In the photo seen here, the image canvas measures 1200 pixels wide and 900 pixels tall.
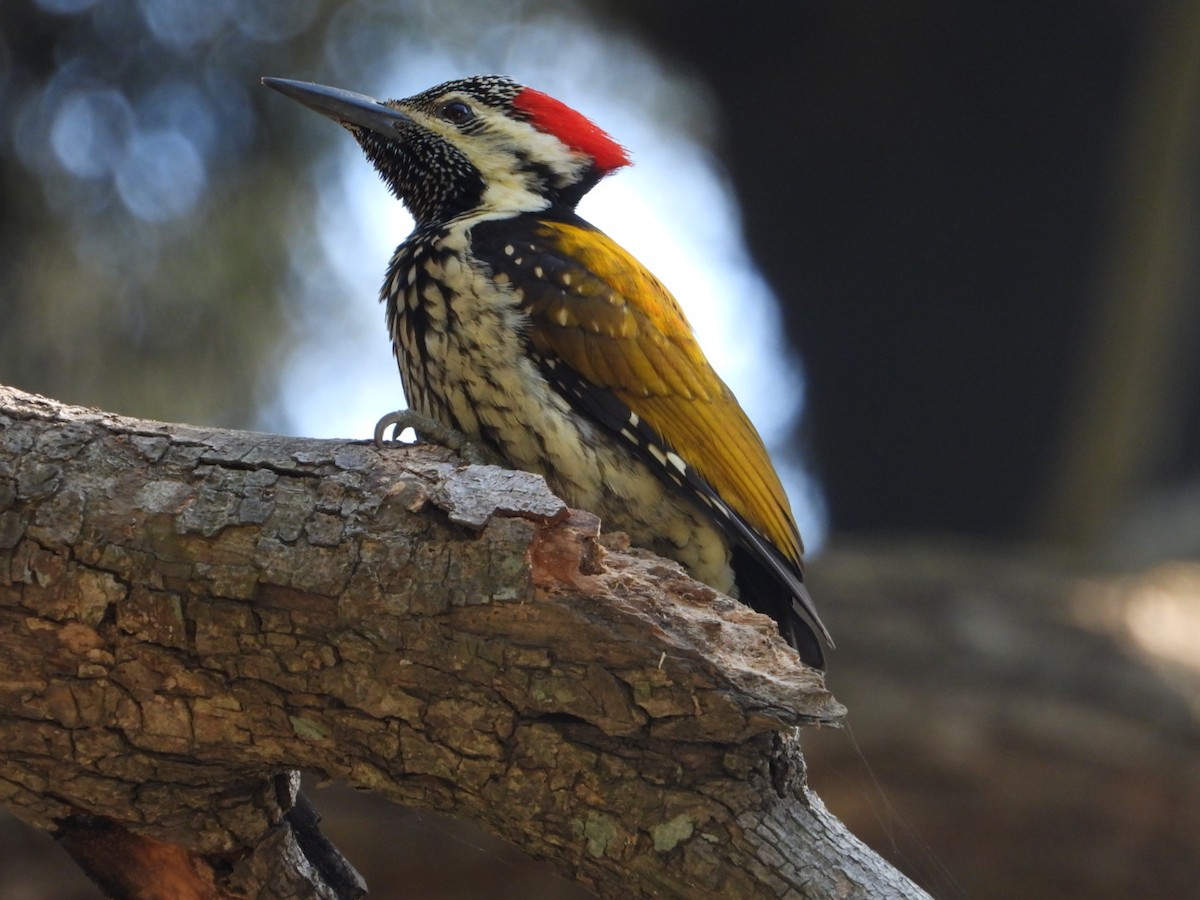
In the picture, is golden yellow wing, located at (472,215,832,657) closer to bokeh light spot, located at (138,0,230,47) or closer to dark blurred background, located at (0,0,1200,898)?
bokeh light spot, located at (138,0,230,47)

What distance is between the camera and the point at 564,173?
346 cm

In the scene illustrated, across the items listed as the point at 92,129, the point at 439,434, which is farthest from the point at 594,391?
the point at 92,129

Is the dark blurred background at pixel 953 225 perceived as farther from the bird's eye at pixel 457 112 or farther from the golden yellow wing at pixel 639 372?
the golden yellow wing at pixel 639 372

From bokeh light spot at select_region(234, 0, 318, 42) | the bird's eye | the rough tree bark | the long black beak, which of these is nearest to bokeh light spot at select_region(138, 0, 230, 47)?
bokeh light spot at select_region(234, 0, 318, 42)

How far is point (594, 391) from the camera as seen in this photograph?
112 inches

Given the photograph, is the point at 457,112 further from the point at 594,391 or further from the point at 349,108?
the point at 594,391

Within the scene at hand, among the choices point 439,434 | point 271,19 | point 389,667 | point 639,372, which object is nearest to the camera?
point 389,667

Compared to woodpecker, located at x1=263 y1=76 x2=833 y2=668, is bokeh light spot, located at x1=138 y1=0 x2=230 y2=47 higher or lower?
higher

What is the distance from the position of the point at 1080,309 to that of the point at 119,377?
6.72 meters

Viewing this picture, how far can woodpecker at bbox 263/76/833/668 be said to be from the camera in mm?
2775

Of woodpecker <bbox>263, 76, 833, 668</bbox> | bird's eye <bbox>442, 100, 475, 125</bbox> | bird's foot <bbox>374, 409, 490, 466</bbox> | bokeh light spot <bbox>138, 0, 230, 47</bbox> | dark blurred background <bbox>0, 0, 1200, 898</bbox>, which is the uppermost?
dark blurred background <bbox>0, 0, 1200, 898</bbox>

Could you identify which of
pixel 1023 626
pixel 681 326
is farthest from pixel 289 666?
pixel 1023 626

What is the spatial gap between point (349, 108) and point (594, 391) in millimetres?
1161

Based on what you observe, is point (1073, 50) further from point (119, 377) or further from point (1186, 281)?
point (119, 377)
